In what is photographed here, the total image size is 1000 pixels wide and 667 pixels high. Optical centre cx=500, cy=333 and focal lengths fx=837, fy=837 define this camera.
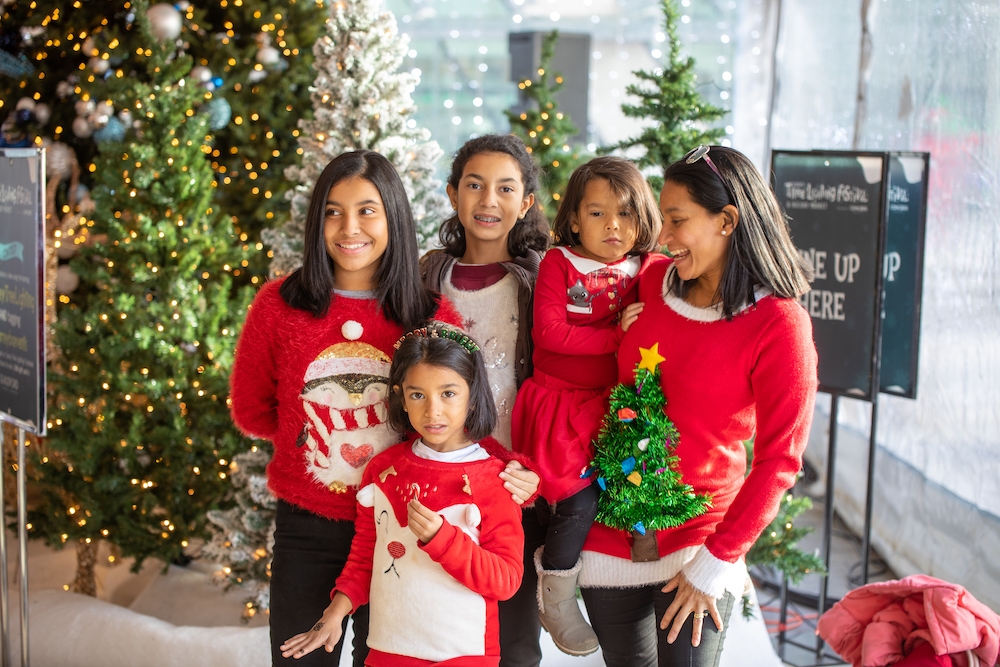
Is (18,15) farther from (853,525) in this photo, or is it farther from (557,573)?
(853,525)

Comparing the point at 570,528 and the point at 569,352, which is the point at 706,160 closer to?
the point at 569,352

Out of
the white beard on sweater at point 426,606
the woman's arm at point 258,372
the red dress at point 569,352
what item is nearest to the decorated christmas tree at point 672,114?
the red dress at point 569,352

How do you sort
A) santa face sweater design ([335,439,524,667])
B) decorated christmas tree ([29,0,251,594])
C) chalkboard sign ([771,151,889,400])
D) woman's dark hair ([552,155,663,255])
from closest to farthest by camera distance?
santa face sweater design ([335,439,524,667]) → woman's dark hair ([552,155,663,255]) → chalkboard sign ([771,151,889,400]) → decorated christmas tree ([29,0,251,594])

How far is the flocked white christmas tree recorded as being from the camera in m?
2.86

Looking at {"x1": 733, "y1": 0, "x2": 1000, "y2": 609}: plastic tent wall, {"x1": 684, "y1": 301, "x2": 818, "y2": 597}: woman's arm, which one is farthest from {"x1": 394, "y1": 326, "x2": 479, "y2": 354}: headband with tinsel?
{"x1": 733, "y1": 0, "x2": 1000, "y2": 609}: plastic tent wall

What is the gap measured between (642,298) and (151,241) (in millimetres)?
2232

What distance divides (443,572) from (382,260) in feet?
2.32

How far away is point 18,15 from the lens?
4.05 metres

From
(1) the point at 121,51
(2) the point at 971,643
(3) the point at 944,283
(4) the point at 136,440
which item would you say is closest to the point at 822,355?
(3) the point at 944,283

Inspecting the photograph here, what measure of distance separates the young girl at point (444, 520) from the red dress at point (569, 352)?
0.47ft

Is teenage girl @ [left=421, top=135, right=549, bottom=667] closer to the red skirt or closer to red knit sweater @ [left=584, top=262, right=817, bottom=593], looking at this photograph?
the red skirt

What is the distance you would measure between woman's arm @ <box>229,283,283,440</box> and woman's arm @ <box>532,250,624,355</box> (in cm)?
60

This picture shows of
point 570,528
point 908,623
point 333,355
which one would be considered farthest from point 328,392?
point 908,623

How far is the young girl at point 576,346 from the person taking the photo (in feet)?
5.72
